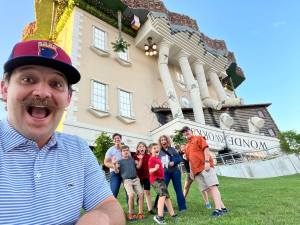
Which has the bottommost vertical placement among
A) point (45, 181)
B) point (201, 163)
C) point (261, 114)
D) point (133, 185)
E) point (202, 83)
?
point (45, 181)

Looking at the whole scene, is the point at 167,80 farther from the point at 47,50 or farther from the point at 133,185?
the point at 47,50

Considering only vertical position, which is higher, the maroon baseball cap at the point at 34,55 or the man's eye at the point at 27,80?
the maroon baseball cap at the point at 34,55

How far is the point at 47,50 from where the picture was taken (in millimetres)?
1458

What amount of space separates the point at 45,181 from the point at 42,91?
1.45 ft

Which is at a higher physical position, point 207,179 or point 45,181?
point 207,179

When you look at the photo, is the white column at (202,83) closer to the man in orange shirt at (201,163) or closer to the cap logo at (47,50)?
the man in orange shirt at (201,163)

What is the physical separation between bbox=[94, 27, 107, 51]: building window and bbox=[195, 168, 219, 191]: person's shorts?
45.5 ft

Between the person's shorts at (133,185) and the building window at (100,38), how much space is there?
13345mm

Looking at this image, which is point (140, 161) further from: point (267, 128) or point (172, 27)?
point (267, 128)

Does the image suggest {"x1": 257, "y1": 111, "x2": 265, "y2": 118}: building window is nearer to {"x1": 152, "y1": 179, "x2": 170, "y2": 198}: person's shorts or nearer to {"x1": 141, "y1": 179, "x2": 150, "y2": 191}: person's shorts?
{"x1": 141, "y1": 179, "x2": 150, "y2": 191}: person's shorts

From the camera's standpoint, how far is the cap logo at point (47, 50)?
57.0 inches

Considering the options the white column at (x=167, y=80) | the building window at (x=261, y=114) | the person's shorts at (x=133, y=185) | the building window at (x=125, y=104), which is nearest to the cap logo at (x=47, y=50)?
the person's shorts at (x=133, y=185)

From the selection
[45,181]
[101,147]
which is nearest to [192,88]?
[101,147]

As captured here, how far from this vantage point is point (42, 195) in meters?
1.32
